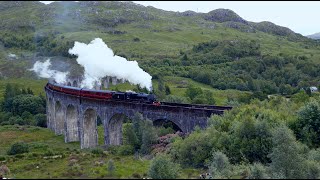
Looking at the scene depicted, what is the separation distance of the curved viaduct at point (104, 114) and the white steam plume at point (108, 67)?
407 inches

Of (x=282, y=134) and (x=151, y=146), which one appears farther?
(x=151, y=146)

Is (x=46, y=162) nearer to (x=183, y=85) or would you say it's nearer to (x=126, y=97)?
(x=126, y=97)

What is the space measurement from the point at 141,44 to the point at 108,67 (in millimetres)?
87516

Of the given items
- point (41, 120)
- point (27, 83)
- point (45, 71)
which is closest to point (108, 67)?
point (41, 120)

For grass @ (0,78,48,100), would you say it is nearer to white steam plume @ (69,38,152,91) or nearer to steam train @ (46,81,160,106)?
white steam plume @ (69,38,152,91)

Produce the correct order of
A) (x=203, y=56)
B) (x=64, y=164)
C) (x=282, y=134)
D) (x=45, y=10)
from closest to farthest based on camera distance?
(x=282, y=134) → (x=64, y=164) → (x=203, y=56) → (x=45, y=10)

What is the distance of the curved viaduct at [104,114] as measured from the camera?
43.0 m

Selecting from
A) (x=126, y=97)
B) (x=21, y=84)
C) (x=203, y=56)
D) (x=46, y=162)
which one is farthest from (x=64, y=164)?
(x=203, y=56)

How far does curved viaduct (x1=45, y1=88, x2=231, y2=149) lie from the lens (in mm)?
43000

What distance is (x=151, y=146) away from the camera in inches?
1705

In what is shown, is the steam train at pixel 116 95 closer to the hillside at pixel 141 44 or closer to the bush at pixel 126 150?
the bush at pixel 126 150

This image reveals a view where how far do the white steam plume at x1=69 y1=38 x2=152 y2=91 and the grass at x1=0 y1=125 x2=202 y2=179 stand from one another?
14.2 meters

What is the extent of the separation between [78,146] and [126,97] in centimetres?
1356

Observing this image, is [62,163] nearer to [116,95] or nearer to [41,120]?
[116,95]
